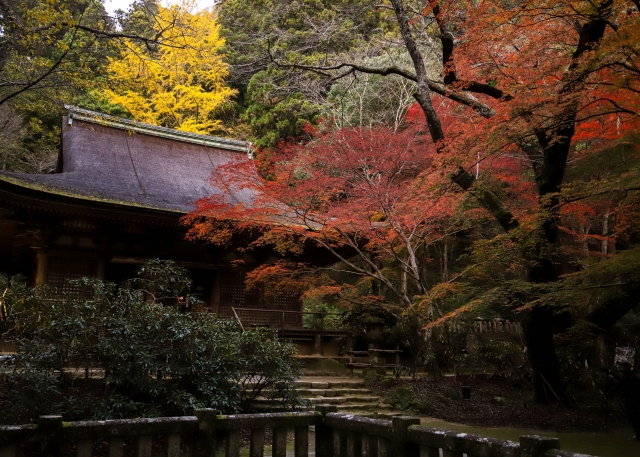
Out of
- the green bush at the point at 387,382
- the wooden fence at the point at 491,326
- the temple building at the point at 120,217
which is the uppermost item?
the temple building at the point at 120,217

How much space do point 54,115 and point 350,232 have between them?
16.6 m

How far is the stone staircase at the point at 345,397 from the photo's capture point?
9.45 m

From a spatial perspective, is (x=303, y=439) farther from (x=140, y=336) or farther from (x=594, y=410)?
(x=594, y=410)

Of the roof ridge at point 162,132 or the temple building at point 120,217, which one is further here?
the roof ridge at point 162,132

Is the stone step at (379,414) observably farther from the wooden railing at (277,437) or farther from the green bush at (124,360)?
the wooden railing at (277,437)

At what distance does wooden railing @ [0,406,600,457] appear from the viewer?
286 centimetres

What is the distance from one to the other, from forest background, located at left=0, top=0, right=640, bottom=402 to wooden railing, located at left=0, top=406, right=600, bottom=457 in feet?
17.0

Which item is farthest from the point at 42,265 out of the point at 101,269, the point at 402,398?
the point at 402,398

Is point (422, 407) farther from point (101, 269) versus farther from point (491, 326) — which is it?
point (101, 269)

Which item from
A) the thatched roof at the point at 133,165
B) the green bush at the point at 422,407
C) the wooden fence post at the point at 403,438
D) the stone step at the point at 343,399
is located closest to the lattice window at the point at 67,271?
the thatched roof at the point at 133,165

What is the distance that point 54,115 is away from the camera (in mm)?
21766

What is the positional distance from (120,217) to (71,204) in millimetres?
1105

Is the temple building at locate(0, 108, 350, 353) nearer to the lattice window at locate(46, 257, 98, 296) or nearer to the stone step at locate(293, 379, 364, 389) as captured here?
the lattice window at locate(46, 257, 98, 296)

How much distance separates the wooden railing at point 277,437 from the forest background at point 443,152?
5.17 metres
